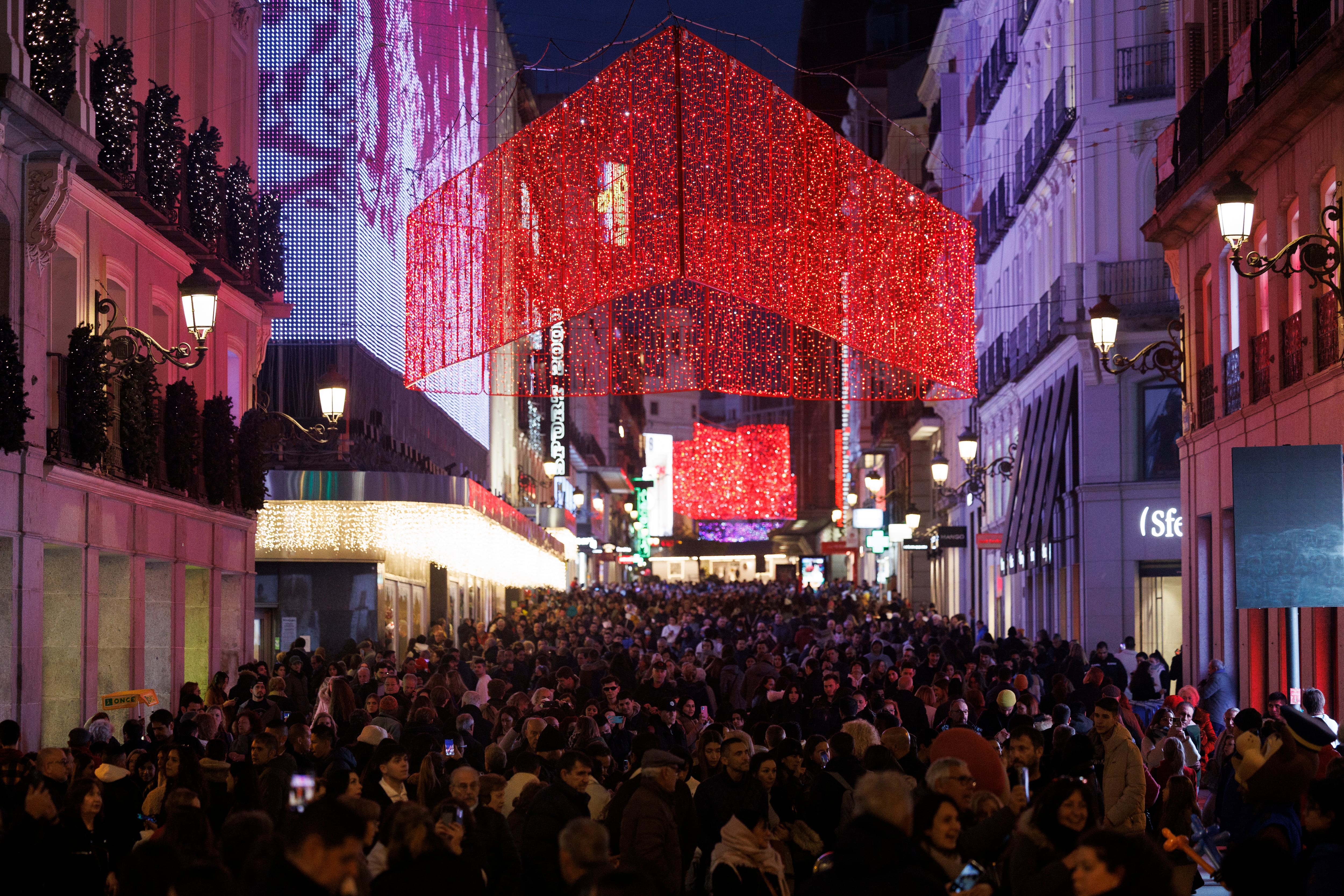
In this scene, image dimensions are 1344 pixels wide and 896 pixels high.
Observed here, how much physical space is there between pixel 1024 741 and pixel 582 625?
25437 millimetres

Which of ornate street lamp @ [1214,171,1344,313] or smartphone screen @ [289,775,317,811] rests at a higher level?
ornate street lamp @ [1214,171,1344,313]

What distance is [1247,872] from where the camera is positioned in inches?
257

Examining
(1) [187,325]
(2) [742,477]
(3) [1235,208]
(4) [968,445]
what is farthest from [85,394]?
(2) [742,477]

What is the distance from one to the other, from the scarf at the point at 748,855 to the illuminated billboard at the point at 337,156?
27.8 metres

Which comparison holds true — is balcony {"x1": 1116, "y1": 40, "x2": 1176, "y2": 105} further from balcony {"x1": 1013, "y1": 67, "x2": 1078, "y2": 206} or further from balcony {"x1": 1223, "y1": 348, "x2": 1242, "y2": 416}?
balcony {"x1": 1223, "y1": 348, "x2": 1242, "y2": 416}

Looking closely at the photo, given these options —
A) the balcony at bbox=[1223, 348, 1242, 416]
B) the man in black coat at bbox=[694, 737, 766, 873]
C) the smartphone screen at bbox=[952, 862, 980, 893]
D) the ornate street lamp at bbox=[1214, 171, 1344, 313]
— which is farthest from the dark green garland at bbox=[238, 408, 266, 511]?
the smartphone screen at bbox=[952, 862, 980, 893]

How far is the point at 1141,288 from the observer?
3231 cm

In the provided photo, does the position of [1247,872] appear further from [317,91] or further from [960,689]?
[317,91]

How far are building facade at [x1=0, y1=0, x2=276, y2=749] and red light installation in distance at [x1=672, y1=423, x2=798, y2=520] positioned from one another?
89757 millimetres

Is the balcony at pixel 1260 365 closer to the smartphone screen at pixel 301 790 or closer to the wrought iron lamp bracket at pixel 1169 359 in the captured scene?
the wrought iron lamp bracket at pixel 1169 359

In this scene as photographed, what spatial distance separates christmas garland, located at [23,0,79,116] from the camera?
53.8 feet

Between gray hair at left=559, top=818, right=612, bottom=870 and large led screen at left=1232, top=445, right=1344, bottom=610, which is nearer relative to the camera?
gray hair at left=559, top=818, right=612, bottom=870

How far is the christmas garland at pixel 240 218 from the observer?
23812mm

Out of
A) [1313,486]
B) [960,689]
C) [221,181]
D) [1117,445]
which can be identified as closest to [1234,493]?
[1313,486]
